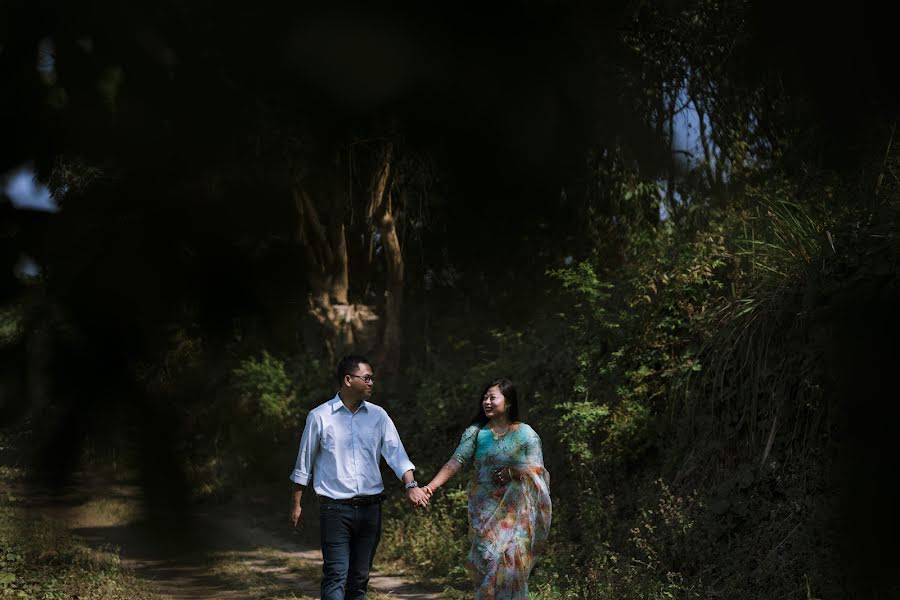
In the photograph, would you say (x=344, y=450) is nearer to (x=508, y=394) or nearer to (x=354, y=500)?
(x=354, y=500)

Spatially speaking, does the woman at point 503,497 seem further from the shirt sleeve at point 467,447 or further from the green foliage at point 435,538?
the green foliage at point 435,538

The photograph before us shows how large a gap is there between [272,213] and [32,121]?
294mm

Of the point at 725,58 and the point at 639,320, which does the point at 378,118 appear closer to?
the point at 725,58

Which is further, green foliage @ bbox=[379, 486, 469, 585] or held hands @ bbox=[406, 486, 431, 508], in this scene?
green foliage @ bbox=[379, 486, 469, 585]

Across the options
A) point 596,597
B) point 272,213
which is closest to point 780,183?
point 596,597

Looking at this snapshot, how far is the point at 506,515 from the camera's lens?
16.5 feet

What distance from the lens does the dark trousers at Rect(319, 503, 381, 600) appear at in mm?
4734

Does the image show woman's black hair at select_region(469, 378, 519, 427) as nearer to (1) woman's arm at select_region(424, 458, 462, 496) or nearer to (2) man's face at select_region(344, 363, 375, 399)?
(1) woman's arm at select_region(424, 458, 462, 496)

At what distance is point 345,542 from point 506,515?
0.84 metres

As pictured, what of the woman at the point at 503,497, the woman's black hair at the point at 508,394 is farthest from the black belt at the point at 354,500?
the woman's black hair at the point at 508,394

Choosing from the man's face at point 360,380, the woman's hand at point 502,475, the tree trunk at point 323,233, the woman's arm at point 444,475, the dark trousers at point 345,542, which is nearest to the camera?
the tree trunk at point 323,233

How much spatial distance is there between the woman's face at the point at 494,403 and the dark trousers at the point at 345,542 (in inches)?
30.2

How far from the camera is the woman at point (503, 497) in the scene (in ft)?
16.2

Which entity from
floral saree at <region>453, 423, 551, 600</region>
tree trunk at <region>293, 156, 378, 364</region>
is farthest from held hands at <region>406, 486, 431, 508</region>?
tree trunk at <region>293, 156, 378, 364</region>
